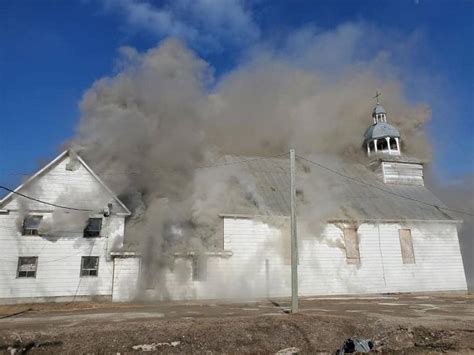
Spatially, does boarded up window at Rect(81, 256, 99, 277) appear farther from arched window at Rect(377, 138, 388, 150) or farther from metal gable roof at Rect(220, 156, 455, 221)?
arched window at Rect(377, 138, 388, 150)

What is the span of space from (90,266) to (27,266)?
10.7 ft

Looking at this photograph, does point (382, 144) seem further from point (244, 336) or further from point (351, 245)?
point (244, 336)

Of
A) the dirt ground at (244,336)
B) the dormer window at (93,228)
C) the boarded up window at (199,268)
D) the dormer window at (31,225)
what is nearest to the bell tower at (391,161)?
the boarded up window at (199,268)

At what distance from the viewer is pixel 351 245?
25.8m

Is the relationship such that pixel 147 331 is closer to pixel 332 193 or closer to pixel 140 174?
pixel 140 174

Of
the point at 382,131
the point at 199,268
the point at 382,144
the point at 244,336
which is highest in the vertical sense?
the point at 382,131

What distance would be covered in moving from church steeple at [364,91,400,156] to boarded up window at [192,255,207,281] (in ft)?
71.5

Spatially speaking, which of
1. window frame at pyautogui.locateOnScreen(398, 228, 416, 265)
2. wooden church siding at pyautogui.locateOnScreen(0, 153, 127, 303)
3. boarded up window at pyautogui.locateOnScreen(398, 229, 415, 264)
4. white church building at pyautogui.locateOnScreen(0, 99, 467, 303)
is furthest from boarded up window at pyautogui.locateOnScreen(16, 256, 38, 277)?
boarded up window at pyautogui.locateOnScreen(398, 229, 415, 264)

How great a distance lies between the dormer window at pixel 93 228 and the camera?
856 inches

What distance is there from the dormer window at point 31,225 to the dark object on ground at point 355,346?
18089 millimetres

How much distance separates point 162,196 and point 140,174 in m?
2.37

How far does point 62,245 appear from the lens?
21.2 m

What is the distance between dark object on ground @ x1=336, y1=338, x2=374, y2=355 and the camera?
9.44 metres

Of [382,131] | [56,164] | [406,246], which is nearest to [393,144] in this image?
[382,131]
